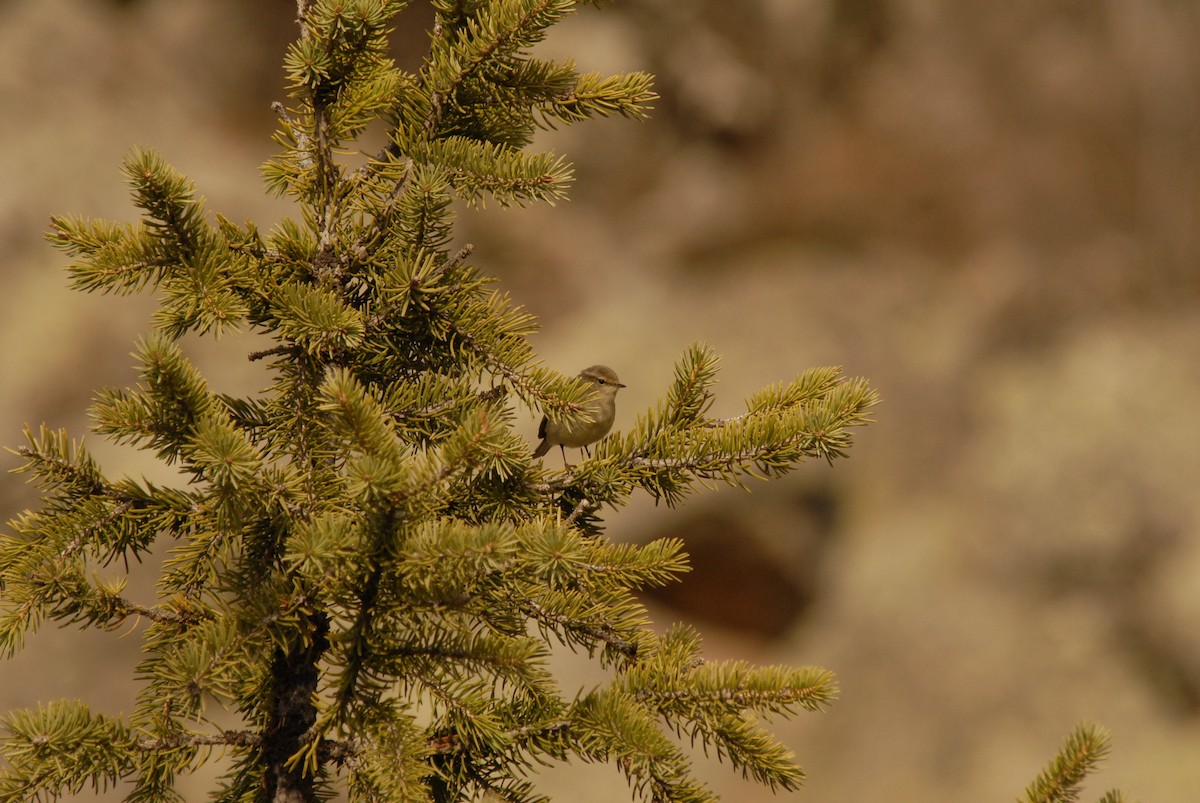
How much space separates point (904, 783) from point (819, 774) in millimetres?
517

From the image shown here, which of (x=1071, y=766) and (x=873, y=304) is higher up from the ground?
(x=873, y=304)

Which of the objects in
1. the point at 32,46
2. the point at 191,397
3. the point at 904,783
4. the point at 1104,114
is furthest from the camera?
the point at 1104,114

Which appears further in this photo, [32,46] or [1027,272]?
[1027,272]

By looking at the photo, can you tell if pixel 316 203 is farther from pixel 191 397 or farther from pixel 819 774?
pixel 819 774

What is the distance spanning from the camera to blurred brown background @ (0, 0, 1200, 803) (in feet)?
19.5

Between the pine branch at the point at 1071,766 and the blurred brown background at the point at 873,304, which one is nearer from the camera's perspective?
the pine branch at the point at 1071,766

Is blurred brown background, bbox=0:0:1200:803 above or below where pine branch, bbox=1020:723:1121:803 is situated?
above

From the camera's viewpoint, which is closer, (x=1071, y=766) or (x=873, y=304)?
(x=1071, y=766)

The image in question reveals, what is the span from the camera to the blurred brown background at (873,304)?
19.5 feet

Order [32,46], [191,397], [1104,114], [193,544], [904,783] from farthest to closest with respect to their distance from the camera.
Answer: [1104,114]
[32,46]
[904,783]
[193,544]
[191,397]

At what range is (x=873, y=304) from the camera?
7.50 meters

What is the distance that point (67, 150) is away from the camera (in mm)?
6258

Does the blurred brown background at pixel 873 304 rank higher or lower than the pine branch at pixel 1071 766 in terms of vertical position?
higher

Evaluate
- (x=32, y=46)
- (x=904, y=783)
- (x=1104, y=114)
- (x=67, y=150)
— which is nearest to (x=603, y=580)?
(x=904, y=783)
